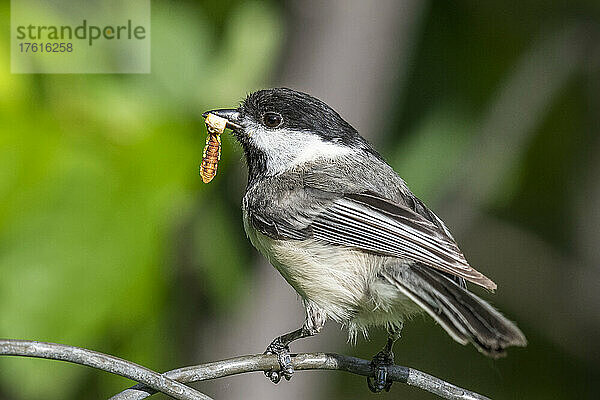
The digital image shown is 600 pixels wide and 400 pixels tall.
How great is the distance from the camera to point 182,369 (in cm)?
119

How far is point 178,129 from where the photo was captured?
2.36 metres

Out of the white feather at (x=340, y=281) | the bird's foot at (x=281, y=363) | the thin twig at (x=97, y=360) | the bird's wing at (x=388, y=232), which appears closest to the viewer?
the thin twig at (x=97, y=360)

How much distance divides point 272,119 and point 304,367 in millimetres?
913

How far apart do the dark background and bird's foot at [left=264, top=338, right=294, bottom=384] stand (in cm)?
60

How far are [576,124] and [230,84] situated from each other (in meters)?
1.71

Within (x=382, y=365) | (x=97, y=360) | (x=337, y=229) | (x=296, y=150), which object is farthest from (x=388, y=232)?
(x=97, y=360)

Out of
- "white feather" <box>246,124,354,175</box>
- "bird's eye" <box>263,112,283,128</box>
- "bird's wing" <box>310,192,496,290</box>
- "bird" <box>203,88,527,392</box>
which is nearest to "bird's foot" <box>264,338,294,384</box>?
"bird" <box>203,88,527,392</box>

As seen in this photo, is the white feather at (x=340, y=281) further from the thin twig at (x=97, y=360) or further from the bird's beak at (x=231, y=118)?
the thin twig at (x=97, y=360)

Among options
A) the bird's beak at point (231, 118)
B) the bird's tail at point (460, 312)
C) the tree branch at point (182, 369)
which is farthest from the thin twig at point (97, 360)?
the bird's beak at point (231, 118)

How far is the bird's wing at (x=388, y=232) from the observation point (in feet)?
5.32

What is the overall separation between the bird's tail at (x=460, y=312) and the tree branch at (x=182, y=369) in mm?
87

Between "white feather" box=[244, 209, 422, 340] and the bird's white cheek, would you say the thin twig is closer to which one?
"white feather" box=[244, 209, 422, 340]

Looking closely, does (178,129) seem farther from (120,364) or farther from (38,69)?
(120,364)

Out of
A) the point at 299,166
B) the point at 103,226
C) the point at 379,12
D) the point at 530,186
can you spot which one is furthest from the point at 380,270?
the point at 530,186
